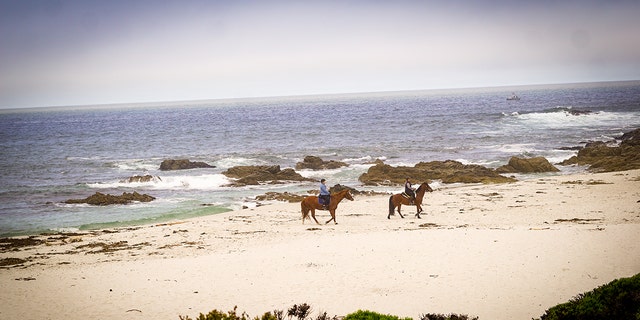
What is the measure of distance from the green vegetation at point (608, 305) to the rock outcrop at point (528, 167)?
2829cm

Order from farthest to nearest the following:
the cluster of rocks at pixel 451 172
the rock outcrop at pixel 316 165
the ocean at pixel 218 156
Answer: the rock outcrop at pixel 316 165 < the cluster of rocks at pixel 451 172 < the ocean at pixel 218 156

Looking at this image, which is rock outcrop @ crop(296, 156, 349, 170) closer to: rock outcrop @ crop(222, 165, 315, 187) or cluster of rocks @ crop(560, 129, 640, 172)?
rock outcrop @ crop(222, 165, 315, 187)

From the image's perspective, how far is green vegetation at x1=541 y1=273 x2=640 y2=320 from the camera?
21.1 feet

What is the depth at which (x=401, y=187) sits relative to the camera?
31.5 metres

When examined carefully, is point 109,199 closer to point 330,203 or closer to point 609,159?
point 330,203

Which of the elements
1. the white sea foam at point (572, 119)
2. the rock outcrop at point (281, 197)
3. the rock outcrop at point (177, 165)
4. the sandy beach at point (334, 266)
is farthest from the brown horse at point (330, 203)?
the white sea foam at point (572, 119)

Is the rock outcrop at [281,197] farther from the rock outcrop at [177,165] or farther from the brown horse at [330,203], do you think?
the rock outcrop at [177,165]

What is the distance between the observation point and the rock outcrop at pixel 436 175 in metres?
31.6

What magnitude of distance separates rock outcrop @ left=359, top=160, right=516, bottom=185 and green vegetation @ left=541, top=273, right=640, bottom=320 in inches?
981

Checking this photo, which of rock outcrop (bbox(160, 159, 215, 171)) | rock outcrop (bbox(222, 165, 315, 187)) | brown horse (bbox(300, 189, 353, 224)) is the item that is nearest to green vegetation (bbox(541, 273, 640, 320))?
brown horse (bbox(300, 189, 353, 224))

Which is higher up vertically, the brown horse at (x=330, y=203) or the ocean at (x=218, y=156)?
the brown horse at (x=330, y=203)

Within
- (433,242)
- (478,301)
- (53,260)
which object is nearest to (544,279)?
(478,301)

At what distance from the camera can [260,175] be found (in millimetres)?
35344

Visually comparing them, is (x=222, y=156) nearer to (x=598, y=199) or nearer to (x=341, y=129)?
(x=341, y=129)
